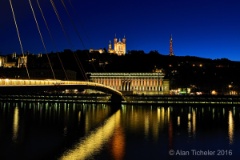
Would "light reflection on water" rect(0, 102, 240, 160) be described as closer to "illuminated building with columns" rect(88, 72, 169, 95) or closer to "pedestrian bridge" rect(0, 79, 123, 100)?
"pedestrian bridge" rect(0, 79, 123, 100)

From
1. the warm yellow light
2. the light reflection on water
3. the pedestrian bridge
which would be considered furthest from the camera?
the light reflection on water

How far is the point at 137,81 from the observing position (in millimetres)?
78062

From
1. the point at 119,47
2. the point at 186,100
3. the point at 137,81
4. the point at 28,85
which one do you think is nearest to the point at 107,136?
the point at 28,85

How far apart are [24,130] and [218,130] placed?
13.3 m

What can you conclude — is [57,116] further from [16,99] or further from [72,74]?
[72,74]

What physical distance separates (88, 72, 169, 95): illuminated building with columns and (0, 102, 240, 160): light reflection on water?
43.3 m

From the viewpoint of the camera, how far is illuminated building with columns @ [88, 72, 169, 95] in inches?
3039

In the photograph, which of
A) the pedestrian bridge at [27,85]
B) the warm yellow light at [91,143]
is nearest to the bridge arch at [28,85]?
the pedestrian bridge at [27,85]

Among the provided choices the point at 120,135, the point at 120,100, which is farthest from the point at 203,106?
the point at 120,135

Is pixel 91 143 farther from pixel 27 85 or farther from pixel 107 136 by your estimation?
pixel 27 85

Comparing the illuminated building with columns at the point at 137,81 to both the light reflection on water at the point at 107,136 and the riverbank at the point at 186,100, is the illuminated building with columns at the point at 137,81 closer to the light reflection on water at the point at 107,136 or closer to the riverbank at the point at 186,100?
the riverbank at the point at 186,100

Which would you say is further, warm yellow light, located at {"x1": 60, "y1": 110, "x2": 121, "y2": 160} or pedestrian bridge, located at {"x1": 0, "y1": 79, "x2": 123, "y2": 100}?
warm yellow light, located at {"x1": 60, "y1": 110, "x2": 121, "y2": 160}

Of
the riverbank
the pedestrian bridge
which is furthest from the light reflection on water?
the riverbank

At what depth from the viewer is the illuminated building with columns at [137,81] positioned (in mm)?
77188
